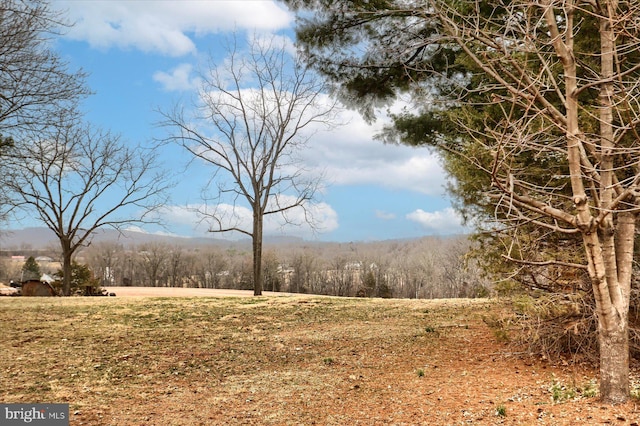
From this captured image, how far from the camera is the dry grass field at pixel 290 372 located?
14.2 ft

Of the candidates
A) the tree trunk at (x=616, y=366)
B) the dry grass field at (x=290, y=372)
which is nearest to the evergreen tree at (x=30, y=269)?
the dry grass field at (x=290, y=372)

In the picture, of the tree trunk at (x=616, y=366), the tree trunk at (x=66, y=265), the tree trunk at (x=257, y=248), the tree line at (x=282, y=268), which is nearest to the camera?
the tree trunk at (x=616, y=366)

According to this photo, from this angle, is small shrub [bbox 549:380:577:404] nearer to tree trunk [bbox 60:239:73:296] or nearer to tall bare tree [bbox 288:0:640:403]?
tall bare tree [bbox 288:0:640:403]

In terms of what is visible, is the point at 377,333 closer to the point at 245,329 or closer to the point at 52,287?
the point at 245,329

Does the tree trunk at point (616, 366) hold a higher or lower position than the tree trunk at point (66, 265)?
lower

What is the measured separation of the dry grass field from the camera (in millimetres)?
4329

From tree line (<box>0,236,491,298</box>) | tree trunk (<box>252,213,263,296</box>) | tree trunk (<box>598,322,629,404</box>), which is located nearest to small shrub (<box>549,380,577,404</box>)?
tree trunk (<box>598,322,629,404</box>)

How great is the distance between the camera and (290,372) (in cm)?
583

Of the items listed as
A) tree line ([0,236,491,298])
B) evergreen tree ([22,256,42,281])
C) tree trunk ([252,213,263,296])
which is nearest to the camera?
tree trunk ([252,213,263,296])

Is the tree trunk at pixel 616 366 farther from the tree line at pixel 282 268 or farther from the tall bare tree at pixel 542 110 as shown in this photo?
the tree line at pixel 282 268

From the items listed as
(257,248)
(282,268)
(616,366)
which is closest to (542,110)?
(616,366)

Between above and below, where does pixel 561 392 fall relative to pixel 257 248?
below

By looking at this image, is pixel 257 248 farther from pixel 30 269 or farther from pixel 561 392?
pixel 30 269

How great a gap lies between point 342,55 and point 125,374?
7.27 metres
